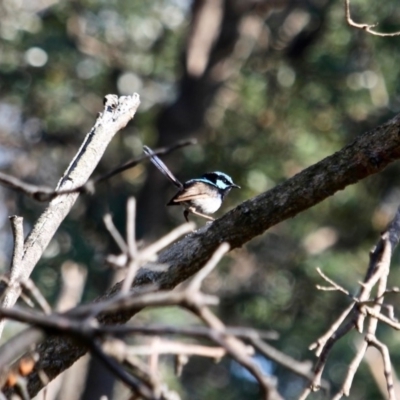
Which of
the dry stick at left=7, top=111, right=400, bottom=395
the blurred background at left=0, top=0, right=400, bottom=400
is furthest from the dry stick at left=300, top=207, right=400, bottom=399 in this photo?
the blurred background at left=0, top=0, right=400, bottom=400

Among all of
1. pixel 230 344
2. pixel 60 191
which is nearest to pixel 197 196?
pixel 60 191

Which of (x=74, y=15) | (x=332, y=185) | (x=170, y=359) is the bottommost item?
(x=170, y=359)

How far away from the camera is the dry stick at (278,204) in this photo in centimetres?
364

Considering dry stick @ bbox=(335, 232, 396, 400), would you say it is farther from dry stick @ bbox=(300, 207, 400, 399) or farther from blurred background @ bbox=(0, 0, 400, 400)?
blurred background @ bbox=(0, 0, 400, 400)

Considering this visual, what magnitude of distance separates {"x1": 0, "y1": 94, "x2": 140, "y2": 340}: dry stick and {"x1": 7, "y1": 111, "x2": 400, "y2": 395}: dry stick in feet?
1.29

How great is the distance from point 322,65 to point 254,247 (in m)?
3.10

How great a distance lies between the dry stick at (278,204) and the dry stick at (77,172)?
393 millimetres

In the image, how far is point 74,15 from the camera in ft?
47.7

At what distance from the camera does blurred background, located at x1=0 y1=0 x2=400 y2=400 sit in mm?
13344

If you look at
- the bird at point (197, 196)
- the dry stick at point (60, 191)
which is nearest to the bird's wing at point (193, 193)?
the bird at point (197, 196)

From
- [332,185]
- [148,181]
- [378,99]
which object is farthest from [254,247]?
[332,185]

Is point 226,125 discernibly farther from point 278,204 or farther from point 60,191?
point 60,191

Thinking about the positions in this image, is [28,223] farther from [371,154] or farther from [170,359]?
[371,154]

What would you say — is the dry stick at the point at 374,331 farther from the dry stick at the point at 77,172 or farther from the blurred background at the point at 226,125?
the blurred background at the point at 226,125
